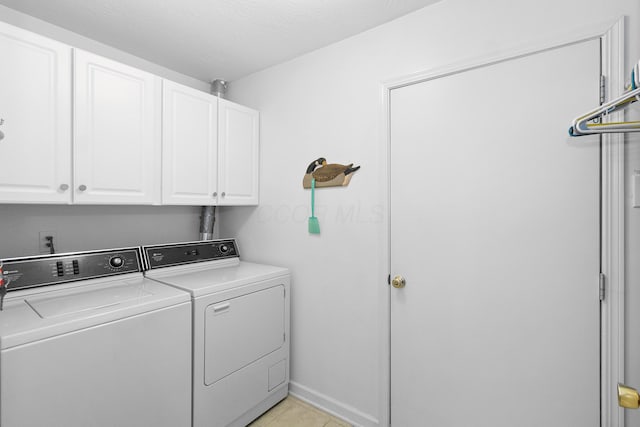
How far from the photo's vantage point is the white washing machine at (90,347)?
1120 millimetres

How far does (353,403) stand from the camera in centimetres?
196

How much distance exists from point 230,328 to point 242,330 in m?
0.09

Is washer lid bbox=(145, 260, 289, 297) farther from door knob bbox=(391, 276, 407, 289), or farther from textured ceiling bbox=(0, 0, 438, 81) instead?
textured ceiling bbox=(0, 0, 438, 81)

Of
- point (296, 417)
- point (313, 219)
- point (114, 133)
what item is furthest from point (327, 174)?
point (296, 417)

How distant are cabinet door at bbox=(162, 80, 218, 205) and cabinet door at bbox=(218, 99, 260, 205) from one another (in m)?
0.06

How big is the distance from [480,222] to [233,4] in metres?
1.75

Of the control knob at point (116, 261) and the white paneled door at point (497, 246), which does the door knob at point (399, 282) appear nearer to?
the white paneled door at point (497, 246)

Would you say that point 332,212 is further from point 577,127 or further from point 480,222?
point 577,127

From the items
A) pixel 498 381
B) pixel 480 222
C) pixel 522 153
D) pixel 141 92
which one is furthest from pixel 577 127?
pixel 141 92

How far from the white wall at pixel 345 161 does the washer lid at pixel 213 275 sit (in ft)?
0.66

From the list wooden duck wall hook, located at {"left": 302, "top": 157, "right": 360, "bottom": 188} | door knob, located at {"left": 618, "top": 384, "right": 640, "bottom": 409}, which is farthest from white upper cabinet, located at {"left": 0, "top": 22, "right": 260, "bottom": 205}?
door knob, located at {"left": 618, "top": 384, "right": 640, "bottom": 409}

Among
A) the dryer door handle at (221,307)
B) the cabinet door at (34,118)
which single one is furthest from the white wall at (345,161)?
the cabinet door at (34,118)

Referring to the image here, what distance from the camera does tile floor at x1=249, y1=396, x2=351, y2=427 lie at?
1.94 m

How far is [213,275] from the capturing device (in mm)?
2018
